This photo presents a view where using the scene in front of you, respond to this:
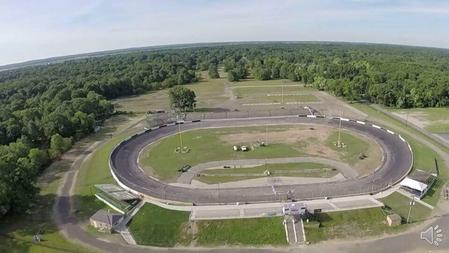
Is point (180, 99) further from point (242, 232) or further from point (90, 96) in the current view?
point (242, 232)

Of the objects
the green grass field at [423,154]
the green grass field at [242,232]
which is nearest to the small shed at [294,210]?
the green grass field at [242,232]

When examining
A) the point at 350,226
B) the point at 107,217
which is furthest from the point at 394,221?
the point at 107,217

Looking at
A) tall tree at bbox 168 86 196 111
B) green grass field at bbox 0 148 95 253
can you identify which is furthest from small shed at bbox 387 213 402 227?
tall tree at bbox 168 86 196 111

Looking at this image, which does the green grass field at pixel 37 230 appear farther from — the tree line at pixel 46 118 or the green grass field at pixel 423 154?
the green grass field at pixel 423 154

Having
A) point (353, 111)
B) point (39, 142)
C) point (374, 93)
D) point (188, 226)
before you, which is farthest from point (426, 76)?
point (39, 142)

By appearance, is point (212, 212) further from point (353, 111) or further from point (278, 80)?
point (278, 80)
